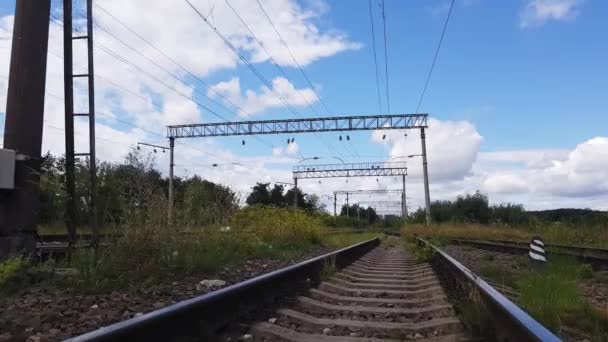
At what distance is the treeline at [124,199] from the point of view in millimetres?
8156

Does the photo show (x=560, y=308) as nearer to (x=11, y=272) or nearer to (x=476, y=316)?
(x=476, y=316)

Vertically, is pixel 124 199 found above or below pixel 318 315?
above

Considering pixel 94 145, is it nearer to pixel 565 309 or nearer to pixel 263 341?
pixel 263 341

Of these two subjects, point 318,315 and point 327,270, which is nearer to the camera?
point 318,315

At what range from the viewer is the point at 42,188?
1011cm

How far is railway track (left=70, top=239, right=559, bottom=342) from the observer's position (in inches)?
139

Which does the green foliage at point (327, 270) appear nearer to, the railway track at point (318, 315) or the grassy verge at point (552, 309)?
the railway track at point (318, 315)

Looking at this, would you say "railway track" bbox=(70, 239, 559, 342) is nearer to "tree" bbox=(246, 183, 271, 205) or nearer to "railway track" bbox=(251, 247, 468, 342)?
"railway track" bbox=(251, 247, 468, 342)

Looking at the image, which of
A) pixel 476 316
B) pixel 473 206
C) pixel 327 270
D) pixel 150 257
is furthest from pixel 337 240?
pixel 473 206

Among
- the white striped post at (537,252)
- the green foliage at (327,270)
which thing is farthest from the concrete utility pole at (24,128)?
the white striped post at (537,252)

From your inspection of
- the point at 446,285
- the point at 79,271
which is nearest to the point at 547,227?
the point at 446,285

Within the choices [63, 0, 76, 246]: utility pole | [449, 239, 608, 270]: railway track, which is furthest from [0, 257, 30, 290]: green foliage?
[449, 239, 608, 270]: railway track

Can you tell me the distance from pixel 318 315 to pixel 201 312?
6.48 ft

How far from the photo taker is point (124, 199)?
26.7ft
